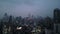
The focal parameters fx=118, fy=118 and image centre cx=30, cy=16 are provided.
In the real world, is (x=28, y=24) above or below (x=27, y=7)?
below

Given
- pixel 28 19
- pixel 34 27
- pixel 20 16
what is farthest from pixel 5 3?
pixel 34 27

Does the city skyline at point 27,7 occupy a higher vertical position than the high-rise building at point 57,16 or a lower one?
higher

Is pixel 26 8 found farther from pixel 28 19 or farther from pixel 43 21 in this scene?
pixel 43 21

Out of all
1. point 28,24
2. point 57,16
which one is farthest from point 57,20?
point 28,24

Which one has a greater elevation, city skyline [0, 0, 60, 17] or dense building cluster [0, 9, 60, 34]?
city skyline [0, 0, 60, 17]

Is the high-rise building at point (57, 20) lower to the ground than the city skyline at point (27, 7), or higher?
lower

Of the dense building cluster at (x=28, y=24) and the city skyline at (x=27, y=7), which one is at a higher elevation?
the city skyline at (x=27, y=7)

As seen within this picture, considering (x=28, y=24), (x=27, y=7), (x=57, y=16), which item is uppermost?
(x=27, y=7)

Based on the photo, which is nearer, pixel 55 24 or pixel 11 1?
pixel 55 24

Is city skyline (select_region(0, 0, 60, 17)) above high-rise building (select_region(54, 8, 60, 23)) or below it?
above

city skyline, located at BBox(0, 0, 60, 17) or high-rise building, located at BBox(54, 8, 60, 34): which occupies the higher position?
city skyline, located at BBox(0, 0, 60, 17)

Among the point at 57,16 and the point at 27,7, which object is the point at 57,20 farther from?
the point at 27,7
